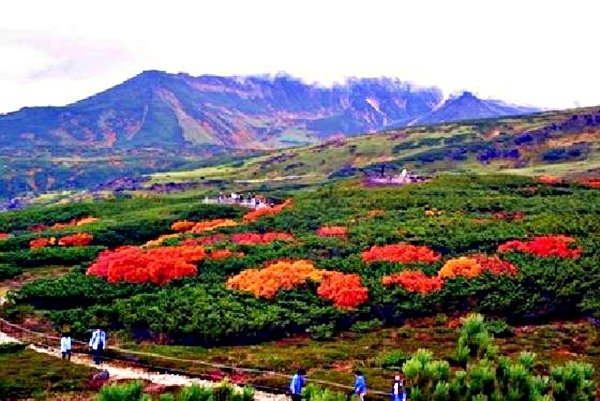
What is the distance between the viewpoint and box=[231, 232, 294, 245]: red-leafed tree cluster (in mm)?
58062

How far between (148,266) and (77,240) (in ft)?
59.8

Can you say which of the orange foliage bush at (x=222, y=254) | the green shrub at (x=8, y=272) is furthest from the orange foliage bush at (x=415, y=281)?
the green shrub at (x=8, y=272)

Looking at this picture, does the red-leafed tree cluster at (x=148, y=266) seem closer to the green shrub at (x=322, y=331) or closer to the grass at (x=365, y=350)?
the grass at (x=365, y=350)

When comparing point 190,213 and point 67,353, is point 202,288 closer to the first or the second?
point 67,353

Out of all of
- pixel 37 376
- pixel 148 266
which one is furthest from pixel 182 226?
pixel 37 376

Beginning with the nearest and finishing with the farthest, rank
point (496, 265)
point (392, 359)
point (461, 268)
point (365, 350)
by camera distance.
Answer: point (392, 359) < point (365, 350) < point (461, 268) < point (496, 265)

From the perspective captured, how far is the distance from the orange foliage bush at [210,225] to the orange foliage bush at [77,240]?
29.0 feet

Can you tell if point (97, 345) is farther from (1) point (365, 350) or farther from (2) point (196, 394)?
(2) point (196, 394)

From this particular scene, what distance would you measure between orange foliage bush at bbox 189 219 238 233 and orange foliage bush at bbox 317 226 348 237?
9.17m

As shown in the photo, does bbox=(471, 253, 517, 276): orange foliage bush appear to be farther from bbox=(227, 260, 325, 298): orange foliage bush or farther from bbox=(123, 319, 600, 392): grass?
bbox=(227, 260, 325, 298): orange foliage bush

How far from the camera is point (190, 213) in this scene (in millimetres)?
76625

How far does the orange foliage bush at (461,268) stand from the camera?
44438mm

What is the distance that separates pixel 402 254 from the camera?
49.7 m

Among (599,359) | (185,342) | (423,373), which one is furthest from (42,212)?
(423,373)
